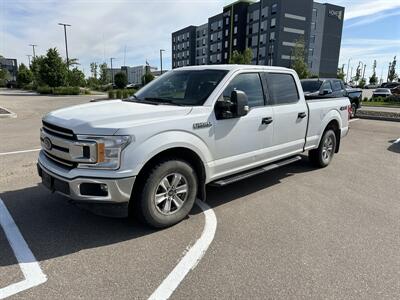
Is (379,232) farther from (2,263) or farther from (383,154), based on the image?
(383,154)

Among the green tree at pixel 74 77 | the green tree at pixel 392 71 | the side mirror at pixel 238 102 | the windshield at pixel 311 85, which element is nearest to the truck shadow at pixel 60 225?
the side mirror at pixel 238 102

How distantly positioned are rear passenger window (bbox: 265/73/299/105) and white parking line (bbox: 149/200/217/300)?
2190 mm

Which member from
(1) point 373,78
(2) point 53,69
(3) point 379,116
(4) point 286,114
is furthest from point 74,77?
(1) point 373,78

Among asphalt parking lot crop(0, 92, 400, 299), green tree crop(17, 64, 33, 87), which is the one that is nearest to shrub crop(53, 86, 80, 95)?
green tree crop(17, 64, 33, 87)

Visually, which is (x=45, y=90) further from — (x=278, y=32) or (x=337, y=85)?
(x=278, y=32)

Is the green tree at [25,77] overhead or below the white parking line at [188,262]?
overhead

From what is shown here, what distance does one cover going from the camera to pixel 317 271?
294 centimetres

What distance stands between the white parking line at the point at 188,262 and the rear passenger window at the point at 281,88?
7.19 feet

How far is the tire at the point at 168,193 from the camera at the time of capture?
348 cm

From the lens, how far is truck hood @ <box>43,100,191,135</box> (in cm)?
318

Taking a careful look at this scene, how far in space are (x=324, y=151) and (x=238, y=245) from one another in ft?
12.9

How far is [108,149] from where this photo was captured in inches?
124

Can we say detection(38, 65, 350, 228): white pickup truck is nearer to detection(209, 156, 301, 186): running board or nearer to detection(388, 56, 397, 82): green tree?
detection(209, 156, 301, 186): running board

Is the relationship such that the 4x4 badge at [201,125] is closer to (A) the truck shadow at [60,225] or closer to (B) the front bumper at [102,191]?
(B) the front bumper at [102,191]
